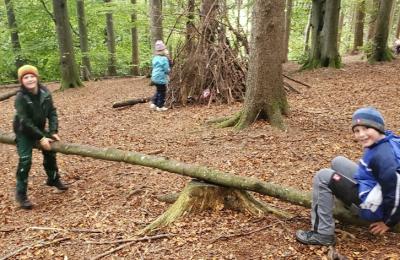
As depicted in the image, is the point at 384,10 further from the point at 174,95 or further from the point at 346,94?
the point at 174,95

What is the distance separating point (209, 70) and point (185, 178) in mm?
4938

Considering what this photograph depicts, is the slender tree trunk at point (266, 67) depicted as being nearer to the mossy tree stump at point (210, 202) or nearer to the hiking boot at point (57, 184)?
the mossy tree stump at point (210, 202)

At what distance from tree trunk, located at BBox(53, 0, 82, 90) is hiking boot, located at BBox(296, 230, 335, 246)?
13.0m

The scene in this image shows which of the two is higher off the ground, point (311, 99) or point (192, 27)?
point (192, 27)

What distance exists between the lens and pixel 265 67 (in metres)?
6.62

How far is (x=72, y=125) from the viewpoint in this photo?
9.33 m

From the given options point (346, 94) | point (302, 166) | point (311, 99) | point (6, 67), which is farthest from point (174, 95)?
point (6, 67)

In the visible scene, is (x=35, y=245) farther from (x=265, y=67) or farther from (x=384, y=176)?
(x=265, y=67)

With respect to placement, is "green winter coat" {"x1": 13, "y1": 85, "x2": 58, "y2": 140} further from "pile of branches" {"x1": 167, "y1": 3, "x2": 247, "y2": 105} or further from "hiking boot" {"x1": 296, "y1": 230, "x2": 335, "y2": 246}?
"pile of branches" {"x1": 167, "y1": 3, "x2": 247, "y2": 105}

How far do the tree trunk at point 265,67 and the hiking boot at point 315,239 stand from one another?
3440 mm

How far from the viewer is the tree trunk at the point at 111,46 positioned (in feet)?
67.2

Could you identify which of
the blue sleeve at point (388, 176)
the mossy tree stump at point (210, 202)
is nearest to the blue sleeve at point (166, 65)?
the mossy tree stump at point (210, 202)

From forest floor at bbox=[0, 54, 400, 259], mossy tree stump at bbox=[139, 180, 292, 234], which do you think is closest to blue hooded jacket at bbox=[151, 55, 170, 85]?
forest floor at bbox=[0, 54, 400, 259]

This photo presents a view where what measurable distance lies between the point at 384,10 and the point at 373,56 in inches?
65.8
